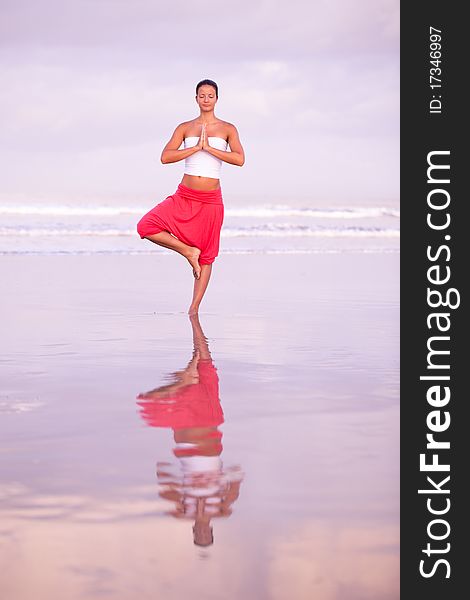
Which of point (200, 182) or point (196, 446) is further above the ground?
point (200, 182)

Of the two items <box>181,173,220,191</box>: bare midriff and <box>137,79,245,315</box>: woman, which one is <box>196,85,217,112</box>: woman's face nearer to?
<box>137,79,245,315</box>: woman

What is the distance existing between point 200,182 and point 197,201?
4.3 inches

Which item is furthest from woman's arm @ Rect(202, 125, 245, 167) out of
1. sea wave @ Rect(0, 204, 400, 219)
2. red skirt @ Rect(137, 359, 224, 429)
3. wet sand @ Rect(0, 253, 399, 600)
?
sea wave @ Rect(0, 204, 400, 219)

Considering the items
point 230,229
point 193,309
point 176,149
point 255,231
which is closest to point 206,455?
point 193,309

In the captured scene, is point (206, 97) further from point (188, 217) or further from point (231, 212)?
point (231, 212)

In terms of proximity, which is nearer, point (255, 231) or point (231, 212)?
point (255, 231)

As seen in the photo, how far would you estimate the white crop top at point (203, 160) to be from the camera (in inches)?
235

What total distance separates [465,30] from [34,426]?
211 cm

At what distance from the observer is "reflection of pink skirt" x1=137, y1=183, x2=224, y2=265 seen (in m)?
6.14

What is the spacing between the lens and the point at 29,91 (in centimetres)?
3212

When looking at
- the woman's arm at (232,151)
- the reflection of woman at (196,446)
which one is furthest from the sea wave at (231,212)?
the reflection of woman at (196,446)

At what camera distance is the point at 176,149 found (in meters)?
5.99

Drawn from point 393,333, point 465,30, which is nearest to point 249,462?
point 465,30

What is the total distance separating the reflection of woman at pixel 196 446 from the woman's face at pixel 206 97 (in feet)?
7.62
